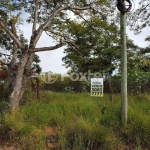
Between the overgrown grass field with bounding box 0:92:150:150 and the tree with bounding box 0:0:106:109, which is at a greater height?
the tree with bounding box 0:0:106:109

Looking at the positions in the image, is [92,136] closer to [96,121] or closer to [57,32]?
[96,121]

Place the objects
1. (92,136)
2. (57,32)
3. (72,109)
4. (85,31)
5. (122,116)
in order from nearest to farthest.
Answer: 1. (92,136)
2. (122,116)
3. (72,109)
4. (57,32)
5. (85,31)

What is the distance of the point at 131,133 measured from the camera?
4.96 meters

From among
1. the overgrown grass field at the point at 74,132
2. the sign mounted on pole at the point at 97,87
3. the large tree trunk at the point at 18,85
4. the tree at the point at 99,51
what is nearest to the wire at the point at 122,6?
the overgrown grass field at the point at 74,132

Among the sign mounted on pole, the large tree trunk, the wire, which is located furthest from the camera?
the sign mounted on pole

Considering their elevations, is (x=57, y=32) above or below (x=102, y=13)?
below

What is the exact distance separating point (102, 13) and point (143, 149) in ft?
21.7

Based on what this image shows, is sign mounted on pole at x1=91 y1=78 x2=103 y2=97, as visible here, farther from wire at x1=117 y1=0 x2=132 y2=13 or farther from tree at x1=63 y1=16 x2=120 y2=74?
tree at x1=63 y1=16 x2=120 y2=74

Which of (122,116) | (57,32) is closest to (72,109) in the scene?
(122,116)

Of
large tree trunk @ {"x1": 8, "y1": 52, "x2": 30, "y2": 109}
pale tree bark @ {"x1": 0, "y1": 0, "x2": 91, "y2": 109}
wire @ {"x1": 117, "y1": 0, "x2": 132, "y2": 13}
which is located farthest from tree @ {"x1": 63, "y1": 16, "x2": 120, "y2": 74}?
wire @ {"x1": 117, "y1": 0, "x2": 132, "y2": 13}

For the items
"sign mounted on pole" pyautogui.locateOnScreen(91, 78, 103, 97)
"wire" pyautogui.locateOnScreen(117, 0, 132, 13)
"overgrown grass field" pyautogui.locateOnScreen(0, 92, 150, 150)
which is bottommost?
"overgrown grass field" pyautogui.locateOnScreen(0, 92, 150, 150)

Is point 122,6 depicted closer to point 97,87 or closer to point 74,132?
point 97,87

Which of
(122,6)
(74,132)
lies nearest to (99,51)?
(122,6)

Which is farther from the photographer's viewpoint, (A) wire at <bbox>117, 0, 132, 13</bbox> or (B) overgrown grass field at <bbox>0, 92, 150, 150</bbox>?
(A) wire at <bbox>117, 0, 132, 13</bbox>
